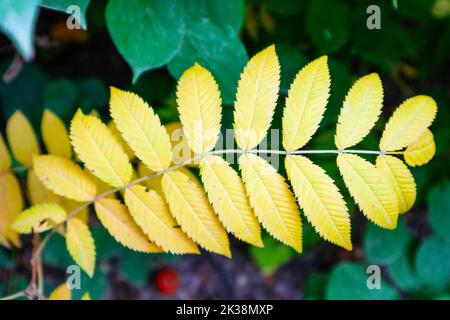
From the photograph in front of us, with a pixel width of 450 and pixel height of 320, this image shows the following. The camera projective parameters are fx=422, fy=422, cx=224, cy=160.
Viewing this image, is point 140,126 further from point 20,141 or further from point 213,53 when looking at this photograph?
point 20,141

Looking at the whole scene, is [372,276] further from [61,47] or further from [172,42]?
[61,47]

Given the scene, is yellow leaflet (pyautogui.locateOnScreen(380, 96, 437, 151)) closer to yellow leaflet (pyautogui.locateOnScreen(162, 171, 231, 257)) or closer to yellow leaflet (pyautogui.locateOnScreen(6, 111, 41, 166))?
yellow leaflet (pyautogui.locateOnScreen(162, 171, 231, 257))

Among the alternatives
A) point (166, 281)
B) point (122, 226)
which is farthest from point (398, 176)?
point (166, 281)

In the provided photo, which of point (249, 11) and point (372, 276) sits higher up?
point (249, 11)

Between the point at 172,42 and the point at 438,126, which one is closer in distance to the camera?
the point at 172,42

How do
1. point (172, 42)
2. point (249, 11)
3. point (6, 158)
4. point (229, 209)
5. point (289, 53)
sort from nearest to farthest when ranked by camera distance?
point (229, 209) → point (172, 42) → point (6, 158) → point (289, 53) → point (249, 11)
